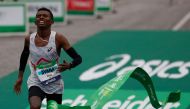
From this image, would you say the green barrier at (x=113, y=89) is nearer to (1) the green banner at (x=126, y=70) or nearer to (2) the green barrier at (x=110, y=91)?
(2) the green barrier at (x=110, y=91)

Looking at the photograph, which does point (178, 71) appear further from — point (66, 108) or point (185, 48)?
point (66, 108)

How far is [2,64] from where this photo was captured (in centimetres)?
1431

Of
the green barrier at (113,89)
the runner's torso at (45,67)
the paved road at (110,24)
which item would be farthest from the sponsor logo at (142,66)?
the runner's torso at (45,67)

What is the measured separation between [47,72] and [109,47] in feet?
34.6

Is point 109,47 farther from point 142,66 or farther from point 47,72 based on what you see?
point 47,72

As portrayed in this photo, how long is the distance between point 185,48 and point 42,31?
426 inches

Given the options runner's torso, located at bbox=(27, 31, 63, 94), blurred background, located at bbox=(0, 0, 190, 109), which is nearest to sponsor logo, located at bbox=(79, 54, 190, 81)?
blurred background, located at bbox=(0, 0, 190, 109)

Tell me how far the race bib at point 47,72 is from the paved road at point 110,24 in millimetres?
6369

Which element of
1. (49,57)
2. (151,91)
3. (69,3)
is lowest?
(69,3)

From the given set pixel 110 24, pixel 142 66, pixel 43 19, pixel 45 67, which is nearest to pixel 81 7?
pixel 110 24

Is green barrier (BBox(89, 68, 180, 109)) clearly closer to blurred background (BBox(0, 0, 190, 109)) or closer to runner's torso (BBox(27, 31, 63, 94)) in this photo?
runner's torso (BBox(27, 31, 63, 94))

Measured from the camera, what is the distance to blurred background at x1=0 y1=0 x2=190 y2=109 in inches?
416

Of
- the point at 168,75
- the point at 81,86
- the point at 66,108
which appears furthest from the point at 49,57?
the point at 168,75

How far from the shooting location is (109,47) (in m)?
17.0
